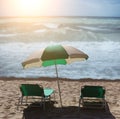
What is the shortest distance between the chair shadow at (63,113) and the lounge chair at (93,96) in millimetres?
273

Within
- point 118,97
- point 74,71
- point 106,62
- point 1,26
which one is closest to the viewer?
point 118,97

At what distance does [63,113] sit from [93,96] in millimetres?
873

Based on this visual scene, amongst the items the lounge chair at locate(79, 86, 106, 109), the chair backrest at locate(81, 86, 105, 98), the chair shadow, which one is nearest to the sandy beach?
the chair shadow

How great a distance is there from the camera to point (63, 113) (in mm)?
9102

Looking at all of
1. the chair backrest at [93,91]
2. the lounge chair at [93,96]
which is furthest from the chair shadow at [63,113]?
the chair backrest at [93,91]

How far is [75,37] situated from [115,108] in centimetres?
4060

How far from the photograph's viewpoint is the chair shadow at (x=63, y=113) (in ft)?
29.0

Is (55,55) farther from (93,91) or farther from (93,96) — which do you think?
(93,96)

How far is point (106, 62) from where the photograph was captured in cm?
2530

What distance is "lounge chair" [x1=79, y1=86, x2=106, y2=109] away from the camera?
30.1 feet

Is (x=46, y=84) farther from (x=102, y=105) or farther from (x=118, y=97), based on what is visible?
(x=102, y=105)

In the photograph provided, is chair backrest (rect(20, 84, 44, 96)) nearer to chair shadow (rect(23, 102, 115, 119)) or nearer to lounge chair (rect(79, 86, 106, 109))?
chair shadow (rect(23, 102, 115, 119))

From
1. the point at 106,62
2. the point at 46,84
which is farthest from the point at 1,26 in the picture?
the point at 46,84

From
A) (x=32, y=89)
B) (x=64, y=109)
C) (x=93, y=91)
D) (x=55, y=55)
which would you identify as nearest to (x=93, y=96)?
(x=93, y=91)
